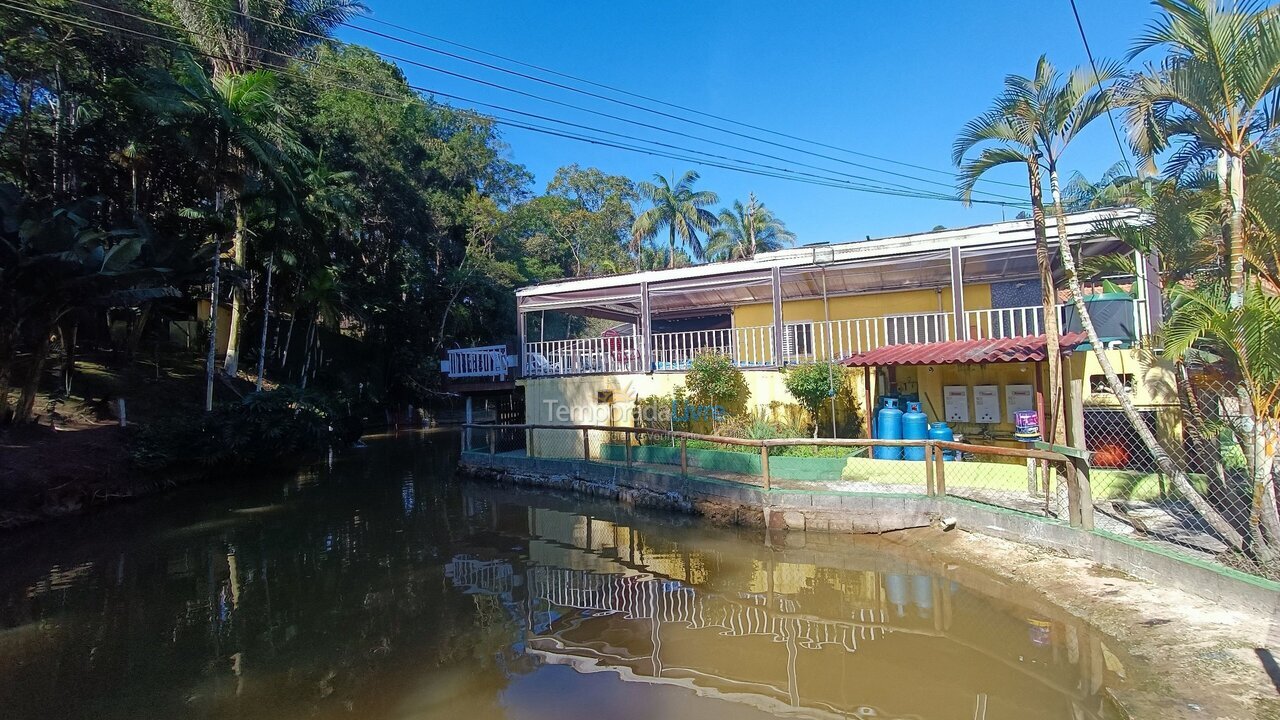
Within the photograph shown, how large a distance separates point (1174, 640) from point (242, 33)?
27.2 m

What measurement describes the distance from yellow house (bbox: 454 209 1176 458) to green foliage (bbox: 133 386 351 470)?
6.66 meters

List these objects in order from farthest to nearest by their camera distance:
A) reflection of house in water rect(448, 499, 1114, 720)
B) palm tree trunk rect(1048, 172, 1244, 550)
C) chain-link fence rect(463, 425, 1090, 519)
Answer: chain-link fence rect(463, 425, 1090, 519) → palm tree trunk rect(1048, 172, 1244, 550) → reflection of house in water rect(448, 499, 1114, 720)

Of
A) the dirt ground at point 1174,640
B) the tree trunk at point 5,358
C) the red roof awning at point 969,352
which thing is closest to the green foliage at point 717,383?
the red roof awning at point 969,352

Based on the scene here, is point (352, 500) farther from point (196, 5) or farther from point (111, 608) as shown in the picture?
point (196, 5)

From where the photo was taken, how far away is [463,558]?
27.6 feet

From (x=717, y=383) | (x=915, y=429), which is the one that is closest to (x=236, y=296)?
(x=717, y=383)

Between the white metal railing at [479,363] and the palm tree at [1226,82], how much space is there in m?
15.3

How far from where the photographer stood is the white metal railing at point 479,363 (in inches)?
701

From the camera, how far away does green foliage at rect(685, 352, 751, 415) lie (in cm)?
1242

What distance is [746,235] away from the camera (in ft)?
115

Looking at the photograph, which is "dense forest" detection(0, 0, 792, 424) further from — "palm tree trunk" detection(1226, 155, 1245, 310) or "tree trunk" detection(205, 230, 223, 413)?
"palm tree trunk" detection(1226, 155, 1245, 310)

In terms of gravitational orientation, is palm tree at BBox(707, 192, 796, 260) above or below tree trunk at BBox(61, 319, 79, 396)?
above

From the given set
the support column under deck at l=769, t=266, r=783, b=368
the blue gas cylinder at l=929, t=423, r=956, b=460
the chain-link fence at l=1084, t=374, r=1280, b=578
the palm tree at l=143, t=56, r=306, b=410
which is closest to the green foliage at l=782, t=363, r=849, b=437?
the support column under deck at l=769, t=266, r=783, b=368

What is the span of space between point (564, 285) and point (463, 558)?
8572mm
